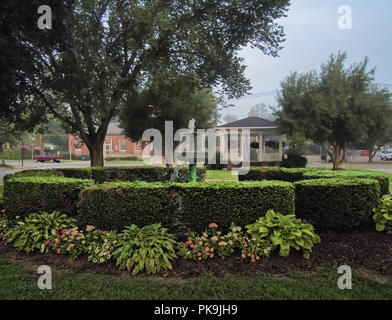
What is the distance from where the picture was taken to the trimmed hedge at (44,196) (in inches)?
198

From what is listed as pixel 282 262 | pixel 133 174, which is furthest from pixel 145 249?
pixel 133 174

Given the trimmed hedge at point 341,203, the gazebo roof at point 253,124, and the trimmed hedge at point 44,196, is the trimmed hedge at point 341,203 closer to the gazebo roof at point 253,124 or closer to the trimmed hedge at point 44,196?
the trimmed hedge at point 44,196

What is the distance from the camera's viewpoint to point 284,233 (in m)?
4.09

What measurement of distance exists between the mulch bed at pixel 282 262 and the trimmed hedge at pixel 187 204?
702mm

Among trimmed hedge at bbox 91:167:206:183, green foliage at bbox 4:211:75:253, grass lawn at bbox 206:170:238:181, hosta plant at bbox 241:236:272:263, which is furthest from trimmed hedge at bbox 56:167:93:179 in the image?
grass lawn at bbox 206:170:238:181

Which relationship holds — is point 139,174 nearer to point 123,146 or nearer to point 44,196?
point 44,196

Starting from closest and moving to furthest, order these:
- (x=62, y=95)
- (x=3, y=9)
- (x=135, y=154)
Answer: (x=3, y=9), (x=62, y=95), (x=135, y=154)

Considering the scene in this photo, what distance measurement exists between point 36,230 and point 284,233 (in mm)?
4137

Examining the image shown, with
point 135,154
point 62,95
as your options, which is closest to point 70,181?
point 62,95

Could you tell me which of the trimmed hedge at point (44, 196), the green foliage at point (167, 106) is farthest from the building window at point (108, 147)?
the trimmed hedge at point (44, 196)
